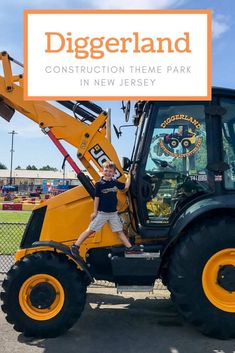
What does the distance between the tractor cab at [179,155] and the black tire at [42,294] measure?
102 cm

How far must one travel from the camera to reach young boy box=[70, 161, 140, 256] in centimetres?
514

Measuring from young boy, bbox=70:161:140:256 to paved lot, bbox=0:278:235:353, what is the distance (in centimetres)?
99

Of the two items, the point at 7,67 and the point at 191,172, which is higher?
the point at 7,67

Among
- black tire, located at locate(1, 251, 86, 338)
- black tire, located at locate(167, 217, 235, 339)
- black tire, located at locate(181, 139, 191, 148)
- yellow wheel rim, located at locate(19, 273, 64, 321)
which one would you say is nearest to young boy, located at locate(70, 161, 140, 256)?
Answer: black tire, located at locate(1, 251, 86, 338)

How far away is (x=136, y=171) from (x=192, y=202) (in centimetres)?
74

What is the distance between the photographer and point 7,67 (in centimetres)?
543

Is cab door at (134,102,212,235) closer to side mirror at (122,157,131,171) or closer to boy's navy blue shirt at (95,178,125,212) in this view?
boy's navy blue shirt at (95,178,125,212)

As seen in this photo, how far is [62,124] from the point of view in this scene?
543 cm

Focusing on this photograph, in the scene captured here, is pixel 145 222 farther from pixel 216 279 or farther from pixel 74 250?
pixel 216 279

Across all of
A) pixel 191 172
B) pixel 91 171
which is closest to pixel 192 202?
pixel 191 172

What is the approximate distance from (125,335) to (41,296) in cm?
104

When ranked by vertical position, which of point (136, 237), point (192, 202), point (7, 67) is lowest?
point (136, 237)

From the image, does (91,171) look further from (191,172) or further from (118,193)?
(191,172)

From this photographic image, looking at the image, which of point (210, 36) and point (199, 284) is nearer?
point (199, 284)
